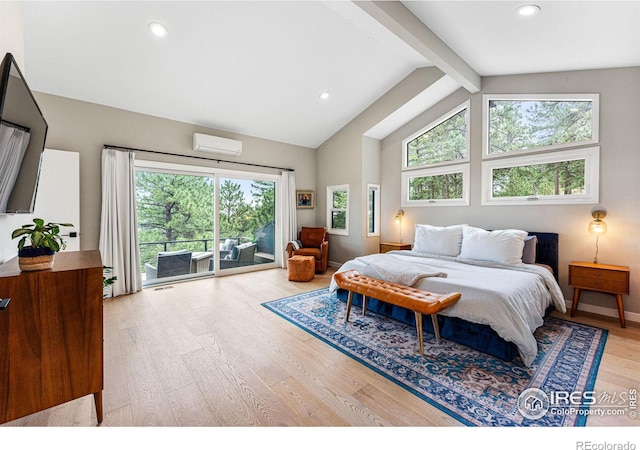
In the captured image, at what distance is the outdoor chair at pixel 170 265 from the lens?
435 cm

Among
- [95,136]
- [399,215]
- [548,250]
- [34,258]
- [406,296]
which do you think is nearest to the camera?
[34,258]

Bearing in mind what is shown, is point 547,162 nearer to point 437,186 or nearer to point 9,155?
point 437,186

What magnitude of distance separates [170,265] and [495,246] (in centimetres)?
477

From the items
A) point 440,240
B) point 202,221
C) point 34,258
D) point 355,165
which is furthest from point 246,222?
point 34,258

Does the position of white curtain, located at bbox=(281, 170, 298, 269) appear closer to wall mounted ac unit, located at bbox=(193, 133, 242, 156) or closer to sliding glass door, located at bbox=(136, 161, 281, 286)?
sliding glass door, located at bbox=(136, 161, 281, 286)

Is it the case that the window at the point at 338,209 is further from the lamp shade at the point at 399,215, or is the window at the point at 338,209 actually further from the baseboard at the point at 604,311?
the baseboard at the point at 604,311

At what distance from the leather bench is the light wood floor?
0.62 meters

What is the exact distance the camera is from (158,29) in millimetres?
2801

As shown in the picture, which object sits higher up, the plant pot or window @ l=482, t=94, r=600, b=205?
window @ l=482, t=94, r=600, b=205

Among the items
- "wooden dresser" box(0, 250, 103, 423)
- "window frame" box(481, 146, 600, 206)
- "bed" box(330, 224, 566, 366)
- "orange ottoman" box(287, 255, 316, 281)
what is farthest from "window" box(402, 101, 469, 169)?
"wooden dresser" box(0, 250, 103, 423)

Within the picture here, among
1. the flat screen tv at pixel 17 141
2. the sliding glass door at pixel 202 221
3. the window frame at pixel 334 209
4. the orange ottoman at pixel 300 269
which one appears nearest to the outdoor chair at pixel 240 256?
the sliding glass door at pixel 202 221

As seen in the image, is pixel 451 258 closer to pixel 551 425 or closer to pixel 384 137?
pixel 551 425

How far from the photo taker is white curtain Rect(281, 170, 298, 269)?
5.60 m

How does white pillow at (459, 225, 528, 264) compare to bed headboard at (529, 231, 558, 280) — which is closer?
white pillow at (459, 225, 528, 264)
